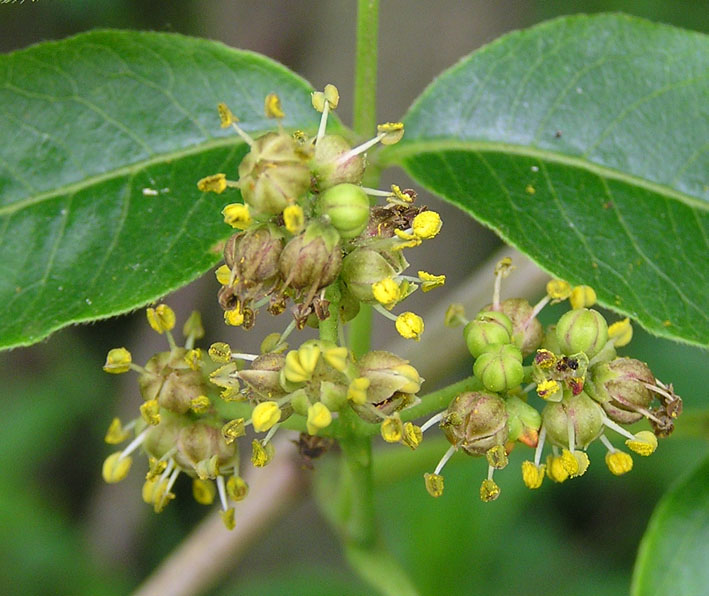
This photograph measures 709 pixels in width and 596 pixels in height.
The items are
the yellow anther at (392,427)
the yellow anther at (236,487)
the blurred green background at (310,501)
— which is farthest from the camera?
the blurred green background at (310,501)

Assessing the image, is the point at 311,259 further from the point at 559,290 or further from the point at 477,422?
the point at 559,290

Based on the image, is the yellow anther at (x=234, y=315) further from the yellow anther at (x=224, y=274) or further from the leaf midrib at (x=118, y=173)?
the leaf midrib at (x=118, y=173)

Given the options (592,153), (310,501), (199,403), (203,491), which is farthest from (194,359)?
(310,501)

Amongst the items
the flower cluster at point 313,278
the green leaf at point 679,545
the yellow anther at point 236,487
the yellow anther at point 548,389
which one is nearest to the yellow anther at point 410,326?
the flower cluster at point 313,278

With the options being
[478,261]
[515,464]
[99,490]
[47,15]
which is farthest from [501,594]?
[47,15]

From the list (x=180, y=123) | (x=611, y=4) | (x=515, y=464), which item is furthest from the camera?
(x=611, y=4)

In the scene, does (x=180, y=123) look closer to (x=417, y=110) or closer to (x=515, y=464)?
(x=417, y=110)
